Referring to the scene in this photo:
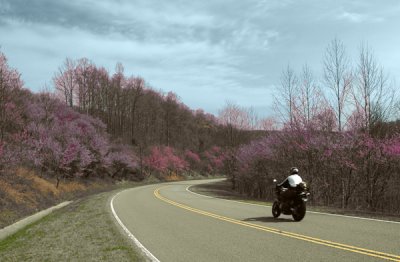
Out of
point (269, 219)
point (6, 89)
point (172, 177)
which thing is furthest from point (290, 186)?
point (172, 177)

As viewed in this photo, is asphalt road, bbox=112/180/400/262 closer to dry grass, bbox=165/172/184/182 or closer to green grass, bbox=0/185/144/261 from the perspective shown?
green grass, bbox=0/185/144/261

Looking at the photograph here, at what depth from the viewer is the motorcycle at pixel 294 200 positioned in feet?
43.5

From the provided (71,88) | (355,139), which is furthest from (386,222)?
(71,88)

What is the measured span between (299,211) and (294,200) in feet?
1.38

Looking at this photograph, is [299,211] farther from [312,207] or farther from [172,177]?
[172,177]

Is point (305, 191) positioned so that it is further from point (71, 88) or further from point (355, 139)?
point (71, 88)

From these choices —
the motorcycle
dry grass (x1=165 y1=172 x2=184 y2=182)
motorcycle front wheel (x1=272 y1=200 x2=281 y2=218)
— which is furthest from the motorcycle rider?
dry grass (x1=165 y1=172 x2=184 y2=182)

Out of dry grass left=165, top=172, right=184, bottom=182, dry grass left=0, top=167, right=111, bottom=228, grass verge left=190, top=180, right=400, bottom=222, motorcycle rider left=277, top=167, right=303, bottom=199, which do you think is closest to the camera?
motorcycle rider left=277, top=167, right=303, bottom=199

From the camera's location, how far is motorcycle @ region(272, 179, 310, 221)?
43.5 ft

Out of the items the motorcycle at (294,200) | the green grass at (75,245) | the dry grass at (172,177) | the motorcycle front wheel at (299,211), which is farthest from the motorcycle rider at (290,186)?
the dry grass at (172,177)

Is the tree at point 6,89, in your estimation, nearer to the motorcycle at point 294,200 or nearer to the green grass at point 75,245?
the green grass at point 75,245

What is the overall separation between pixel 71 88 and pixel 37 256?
2991 inches

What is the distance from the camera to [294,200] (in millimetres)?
13508

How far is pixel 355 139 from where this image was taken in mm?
26312
